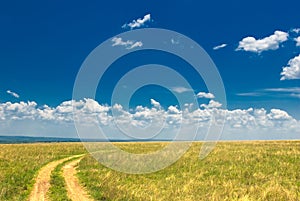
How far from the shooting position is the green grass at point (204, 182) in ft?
57.3

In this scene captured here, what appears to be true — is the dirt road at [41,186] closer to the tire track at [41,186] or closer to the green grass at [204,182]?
the tire track at [41,186]

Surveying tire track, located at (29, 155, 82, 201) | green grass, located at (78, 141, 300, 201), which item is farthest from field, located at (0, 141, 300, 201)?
tire track, located at (29, 155, 82, 201)

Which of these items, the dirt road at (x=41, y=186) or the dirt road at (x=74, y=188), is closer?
the dirt road at (x=74, y=188)

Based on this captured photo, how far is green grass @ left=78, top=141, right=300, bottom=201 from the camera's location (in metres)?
17.5

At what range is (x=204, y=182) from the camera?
71.6ft

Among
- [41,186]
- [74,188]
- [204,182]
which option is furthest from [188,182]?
[41,186]

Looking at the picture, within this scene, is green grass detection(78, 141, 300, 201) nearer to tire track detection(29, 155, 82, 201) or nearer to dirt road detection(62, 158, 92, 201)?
dirt road detection(62, 158, 92, 201)

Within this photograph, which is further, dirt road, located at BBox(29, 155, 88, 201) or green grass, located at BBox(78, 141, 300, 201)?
dirt road, located at BBox(29, 155, 88, 201)

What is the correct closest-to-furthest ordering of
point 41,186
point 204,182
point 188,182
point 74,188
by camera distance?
point 74,188 < point 41,186 < point 188,182 < point 204,182

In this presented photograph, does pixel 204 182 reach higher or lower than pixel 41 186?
higher

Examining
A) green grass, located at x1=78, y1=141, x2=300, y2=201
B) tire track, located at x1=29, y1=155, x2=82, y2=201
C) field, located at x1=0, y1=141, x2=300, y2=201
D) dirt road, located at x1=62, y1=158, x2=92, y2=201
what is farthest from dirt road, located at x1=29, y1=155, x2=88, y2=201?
green grass, located at x1=78, y1=141, x2=300, y2=201

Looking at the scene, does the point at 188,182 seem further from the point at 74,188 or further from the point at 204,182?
the point at 74,188

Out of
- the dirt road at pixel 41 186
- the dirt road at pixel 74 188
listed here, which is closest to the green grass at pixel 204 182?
the dirt road at pixel 74 188

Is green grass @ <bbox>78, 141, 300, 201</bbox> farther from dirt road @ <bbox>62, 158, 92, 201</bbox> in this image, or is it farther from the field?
dirt road @ <bbox>62, 158, 92, 201</bbox>
